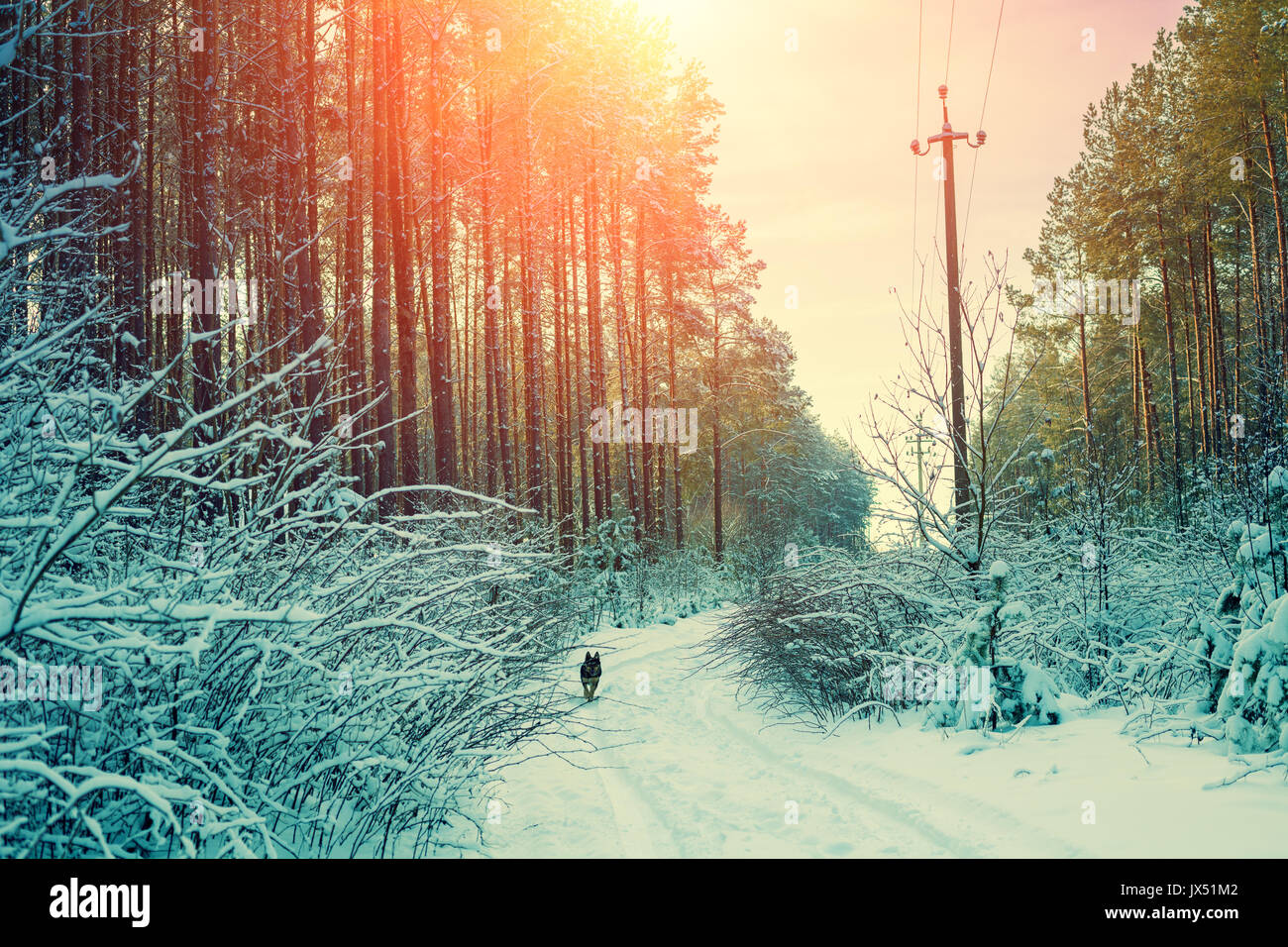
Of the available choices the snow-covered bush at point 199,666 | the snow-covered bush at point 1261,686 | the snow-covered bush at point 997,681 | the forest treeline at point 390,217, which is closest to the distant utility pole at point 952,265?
the forest treeline at point 390,217

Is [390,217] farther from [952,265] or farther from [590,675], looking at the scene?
[952,265]

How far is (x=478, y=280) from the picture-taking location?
28.1 metres

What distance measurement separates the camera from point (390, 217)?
491 inches

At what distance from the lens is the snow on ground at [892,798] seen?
157 inches

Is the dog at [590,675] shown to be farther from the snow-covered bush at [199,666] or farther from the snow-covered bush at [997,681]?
the snow-covered bush at [199,666]

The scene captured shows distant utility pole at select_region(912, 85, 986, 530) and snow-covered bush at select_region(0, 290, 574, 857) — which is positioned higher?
distant utility pole at select_region(912, 85, 986, 530)

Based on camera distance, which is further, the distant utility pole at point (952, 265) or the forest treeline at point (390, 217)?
the distant utility pole at point (952, 265)

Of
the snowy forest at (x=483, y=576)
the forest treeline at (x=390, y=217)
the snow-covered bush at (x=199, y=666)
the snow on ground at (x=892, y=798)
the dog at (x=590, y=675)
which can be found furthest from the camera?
the dog at (x=590, y=675)

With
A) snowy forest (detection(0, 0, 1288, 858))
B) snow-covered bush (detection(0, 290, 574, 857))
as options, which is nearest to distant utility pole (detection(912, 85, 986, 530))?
snowy forest (detection(0, 0, 1288, 858))

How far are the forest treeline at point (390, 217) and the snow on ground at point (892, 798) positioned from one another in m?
3.20

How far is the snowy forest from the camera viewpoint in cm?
306

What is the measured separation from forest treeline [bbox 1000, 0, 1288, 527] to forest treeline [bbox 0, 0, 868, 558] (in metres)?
10.4

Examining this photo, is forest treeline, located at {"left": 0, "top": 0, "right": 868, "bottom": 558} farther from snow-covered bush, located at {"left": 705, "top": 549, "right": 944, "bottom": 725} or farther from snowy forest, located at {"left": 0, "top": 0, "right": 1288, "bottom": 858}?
snow-covered bush, located at {"left": 705, "top": 549, "right": 944, "bottom": 725}
